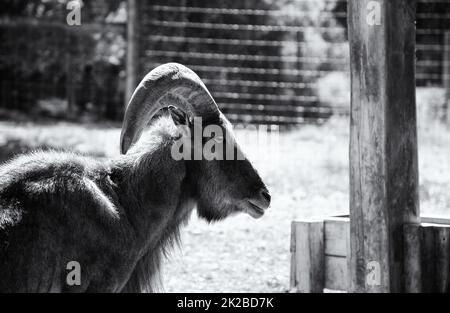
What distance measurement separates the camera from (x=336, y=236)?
228 inches

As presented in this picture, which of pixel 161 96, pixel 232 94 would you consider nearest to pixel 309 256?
pixel 161 96

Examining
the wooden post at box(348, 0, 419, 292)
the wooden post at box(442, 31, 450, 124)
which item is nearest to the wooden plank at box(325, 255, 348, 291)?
the wooden post at box(348, 0, 419, 292)

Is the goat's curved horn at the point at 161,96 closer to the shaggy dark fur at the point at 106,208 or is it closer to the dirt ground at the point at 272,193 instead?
the shaggy dark fur at the point at 106,208

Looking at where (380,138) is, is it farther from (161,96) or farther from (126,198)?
(126,198)

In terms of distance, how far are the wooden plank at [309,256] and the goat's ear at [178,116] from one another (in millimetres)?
1293

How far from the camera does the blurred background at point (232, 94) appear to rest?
27.4 ft

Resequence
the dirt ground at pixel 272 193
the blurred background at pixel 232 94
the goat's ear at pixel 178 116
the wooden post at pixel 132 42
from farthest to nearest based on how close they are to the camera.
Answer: the wooden post at pixel 132 42 → the blurred background at pixel 232 94 → the dirt ground at pixel 272 193 → the goat's ear at pixel 178 116

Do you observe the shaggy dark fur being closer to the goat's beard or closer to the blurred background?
the goat's beard

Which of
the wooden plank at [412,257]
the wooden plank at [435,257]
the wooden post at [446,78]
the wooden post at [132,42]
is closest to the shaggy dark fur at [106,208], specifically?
the wooden plank at [412,257]

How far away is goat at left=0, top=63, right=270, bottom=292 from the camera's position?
4.64 meters

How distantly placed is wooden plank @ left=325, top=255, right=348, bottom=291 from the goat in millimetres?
746

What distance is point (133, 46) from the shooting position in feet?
41.2
